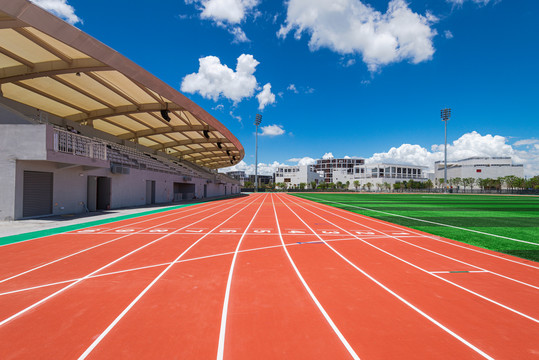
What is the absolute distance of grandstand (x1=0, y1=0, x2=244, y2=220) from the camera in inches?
422

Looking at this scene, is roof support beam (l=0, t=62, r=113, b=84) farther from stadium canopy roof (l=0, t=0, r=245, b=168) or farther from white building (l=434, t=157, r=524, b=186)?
white building (l=434, t=157, r=524, b=186)

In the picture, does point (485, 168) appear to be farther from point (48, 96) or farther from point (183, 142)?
point (48, 96)

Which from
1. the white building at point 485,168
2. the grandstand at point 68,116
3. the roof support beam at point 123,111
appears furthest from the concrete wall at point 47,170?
the white building at point 485,168

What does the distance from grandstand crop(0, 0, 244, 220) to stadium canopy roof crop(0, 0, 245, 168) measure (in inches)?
1.6

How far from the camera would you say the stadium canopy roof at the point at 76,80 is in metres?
10.4

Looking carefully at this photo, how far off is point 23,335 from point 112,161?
55.5 ft

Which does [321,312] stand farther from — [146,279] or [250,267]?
[146,279]

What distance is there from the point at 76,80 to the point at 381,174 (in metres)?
104

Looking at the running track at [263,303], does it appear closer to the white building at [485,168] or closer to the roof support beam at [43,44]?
the roof support beam at [43,44]

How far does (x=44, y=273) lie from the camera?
4887mm

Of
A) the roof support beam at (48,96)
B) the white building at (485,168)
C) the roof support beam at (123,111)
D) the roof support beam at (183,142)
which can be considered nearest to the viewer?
the roof support beam at (48,96)

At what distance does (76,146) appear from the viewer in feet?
46.5

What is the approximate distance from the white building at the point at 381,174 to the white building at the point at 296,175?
615 inches

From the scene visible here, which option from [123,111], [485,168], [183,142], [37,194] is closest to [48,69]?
[123,111]
